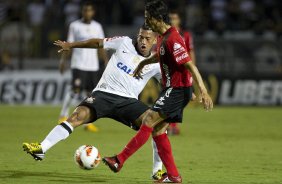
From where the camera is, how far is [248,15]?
84.0ft

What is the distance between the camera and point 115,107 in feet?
30.9

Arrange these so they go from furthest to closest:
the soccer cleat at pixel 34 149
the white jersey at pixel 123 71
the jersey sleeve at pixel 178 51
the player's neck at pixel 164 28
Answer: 1. the white jersey at pixel 123 71
2. the soccer cleat at pixel 34 149
3. the player's neck at pixel 164 28
4. the jersey sleeve at pixel 178 51

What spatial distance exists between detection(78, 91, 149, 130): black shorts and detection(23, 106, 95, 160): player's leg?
100mm

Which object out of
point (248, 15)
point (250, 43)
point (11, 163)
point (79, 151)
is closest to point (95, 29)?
point (11, 163)

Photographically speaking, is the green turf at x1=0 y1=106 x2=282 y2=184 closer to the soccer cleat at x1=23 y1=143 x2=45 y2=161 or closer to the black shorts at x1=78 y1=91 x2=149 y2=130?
the soccer cleat at x1=23 y1=143 x2=45 y2=161

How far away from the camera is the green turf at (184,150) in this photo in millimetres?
9184

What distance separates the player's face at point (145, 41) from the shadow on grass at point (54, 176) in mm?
1738

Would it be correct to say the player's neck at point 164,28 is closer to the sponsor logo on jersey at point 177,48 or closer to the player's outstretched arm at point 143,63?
the sponsor logo on jersey at point 177,48

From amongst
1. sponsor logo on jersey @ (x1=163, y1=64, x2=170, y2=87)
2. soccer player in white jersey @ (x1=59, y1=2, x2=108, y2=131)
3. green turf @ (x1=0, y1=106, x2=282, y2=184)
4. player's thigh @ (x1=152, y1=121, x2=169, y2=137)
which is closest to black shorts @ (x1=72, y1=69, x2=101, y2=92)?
soccer player in white jersey @ (x1=59, y1=2, x2=108, y2=131)

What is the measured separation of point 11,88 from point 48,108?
1620mm

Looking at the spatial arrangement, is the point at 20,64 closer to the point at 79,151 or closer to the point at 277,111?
the point at 277,111

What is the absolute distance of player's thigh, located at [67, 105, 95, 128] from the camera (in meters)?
9.12

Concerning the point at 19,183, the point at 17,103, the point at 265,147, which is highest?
the point at 19,183

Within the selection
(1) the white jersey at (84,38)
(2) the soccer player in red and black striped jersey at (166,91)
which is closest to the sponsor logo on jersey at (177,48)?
(2) the soccer player in red and black striped jersey at (166,91)
